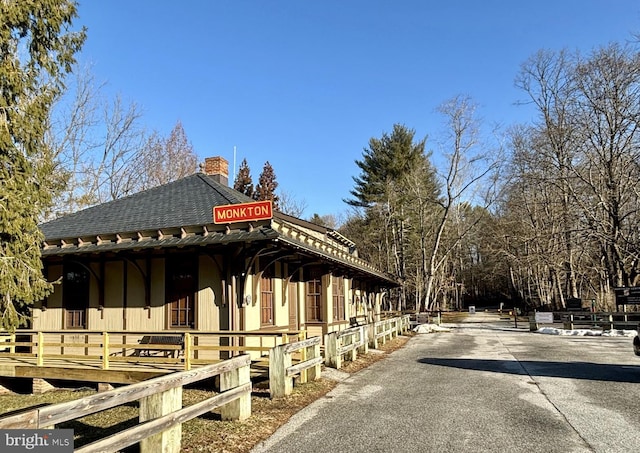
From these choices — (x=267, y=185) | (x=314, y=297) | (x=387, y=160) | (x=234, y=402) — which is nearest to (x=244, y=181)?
(x=267, y=185)

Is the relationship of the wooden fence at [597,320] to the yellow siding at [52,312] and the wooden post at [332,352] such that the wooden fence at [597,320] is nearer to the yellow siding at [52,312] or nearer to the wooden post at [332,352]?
the wooden post at [332,352]

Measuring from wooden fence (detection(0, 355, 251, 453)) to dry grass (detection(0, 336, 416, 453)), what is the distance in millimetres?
317

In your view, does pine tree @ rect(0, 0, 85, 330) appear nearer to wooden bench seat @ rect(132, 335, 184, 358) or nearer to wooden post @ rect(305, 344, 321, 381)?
wooden bench seat @ rect(132, 335, 184, 358)

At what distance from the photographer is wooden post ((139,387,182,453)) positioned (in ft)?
15.1

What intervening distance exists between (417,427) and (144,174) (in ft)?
98.2

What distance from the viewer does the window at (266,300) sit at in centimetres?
1155

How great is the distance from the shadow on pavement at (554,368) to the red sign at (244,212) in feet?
19.6

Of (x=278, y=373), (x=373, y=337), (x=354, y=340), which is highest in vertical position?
(x=278, y=373)

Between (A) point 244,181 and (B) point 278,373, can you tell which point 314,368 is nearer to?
(B) point 278,373

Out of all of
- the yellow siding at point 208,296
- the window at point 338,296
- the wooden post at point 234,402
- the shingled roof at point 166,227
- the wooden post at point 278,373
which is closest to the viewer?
the wooden post at point 234,402

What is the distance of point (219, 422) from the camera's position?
6.23 meters

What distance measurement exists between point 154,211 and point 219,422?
8563mm

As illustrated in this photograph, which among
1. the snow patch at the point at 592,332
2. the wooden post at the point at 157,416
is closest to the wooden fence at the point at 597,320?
the snow patch at the point at 592,332

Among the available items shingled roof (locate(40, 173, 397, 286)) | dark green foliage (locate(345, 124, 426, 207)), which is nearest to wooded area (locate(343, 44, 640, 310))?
dark green foliage (locate(345, 124, 426, 207))
